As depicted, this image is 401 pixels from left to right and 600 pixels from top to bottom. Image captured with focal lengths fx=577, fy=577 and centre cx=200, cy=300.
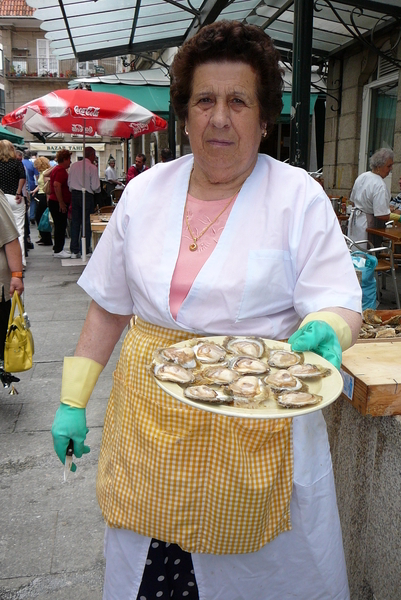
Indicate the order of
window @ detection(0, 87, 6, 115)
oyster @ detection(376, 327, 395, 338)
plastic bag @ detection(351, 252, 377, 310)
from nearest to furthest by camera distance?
1. oyster @ detection(376, 327, 395, 338)
2. plastic bag @ detection(351, 252, 377, 310)
3. window @ detection(0, 87, 6, 115)

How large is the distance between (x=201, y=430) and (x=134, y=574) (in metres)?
0.49

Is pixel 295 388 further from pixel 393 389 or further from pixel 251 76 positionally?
pixel 251 76

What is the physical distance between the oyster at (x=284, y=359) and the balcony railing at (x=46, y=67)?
124 feet

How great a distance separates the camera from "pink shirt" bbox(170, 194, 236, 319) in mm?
1569

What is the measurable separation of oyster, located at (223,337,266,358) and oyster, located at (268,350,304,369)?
35 mm

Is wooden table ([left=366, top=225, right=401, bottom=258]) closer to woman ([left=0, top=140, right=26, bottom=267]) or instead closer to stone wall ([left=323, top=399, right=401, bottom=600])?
stone wall ([left=323, top=399, right=401, bottom=600])

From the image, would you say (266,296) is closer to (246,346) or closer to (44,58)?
(246,346)

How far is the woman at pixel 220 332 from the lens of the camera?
4.95 ft

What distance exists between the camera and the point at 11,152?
8148mm

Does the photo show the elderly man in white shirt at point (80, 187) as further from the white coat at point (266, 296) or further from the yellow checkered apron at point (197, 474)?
the yellow checkered apron at point (197, 474)

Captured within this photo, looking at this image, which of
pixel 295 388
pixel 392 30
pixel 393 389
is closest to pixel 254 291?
pixel 295 388

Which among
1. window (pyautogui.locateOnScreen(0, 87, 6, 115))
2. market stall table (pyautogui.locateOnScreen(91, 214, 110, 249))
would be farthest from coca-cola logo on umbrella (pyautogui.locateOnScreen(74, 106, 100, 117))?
window (pyautogui.locateOnScreen(0, 87, 6, 115))

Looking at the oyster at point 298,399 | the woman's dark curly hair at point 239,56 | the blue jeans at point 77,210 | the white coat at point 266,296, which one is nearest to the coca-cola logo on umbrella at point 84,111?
the blue jeans at point 77,210

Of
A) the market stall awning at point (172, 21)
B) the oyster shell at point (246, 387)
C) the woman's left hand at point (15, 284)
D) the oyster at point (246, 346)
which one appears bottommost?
the woman's left hand at point (15, 284)
